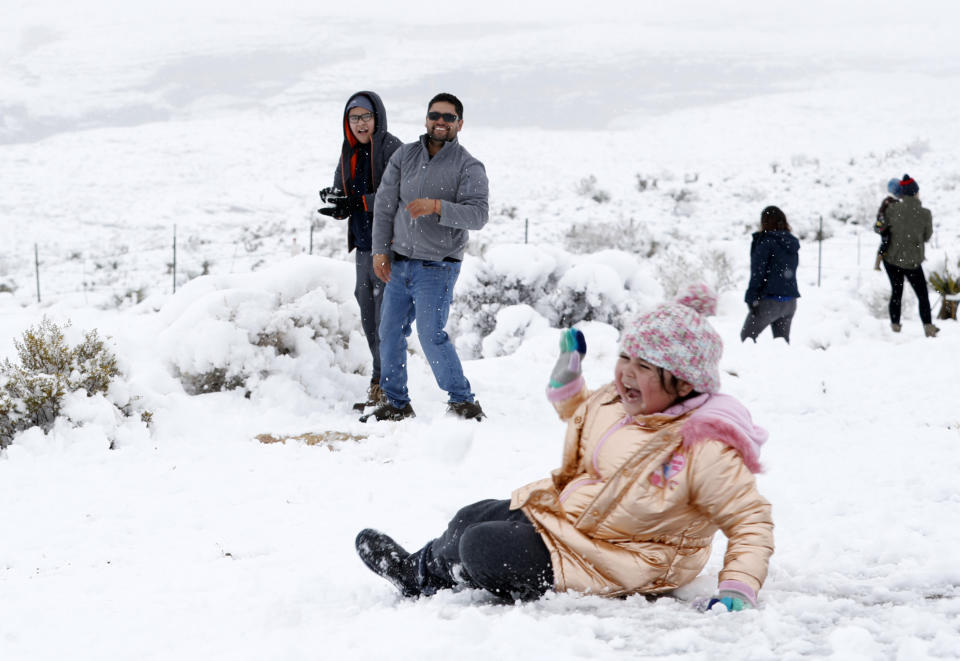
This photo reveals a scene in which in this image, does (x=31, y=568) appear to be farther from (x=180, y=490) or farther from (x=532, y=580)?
(x=532, y=580)

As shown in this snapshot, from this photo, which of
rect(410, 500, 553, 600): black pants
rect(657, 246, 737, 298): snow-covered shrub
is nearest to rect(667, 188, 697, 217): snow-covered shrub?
rect(657, 246, 737, 298): snow-covered shrub

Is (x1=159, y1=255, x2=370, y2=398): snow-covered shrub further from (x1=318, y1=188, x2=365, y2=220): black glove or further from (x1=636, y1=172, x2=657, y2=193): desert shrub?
(x1=636, y1=172, x2=657, y2=193): desert shrub

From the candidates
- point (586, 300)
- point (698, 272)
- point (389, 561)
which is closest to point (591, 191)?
point (698, 272)

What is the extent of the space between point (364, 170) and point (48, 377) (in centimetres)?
217

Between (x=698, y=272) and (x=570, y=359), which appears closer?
(x=570, y=359)

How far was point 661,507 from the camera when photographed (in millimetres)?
2201

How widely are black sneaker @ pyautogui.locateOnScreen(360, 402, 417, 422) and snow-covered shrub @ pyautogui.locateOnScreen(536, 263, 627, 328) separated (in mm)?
4681

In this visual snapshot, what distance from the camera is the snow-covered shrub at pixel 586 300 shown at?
9.49 meters

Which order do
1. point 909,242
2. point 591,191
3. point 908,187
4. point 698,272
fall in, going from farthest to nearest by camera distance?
point 591,191
point 698,272
point 908,187
point 909,242

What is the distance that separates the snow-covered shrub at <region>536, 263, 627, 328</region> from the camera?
9.49 metres

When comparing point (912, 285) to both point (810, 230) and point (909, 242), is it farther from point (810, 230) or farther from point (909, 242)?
point (810, 230)

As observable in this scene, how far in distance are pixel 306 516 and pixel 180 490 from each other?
30.3 inches

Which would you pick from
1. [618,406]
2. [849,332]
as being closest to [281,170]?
[849,332]

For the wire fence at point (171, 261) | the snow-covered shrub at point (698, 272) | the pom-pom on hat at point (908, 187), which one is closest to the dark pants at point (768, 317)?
the pom-pom on hat at point (908, 187)
